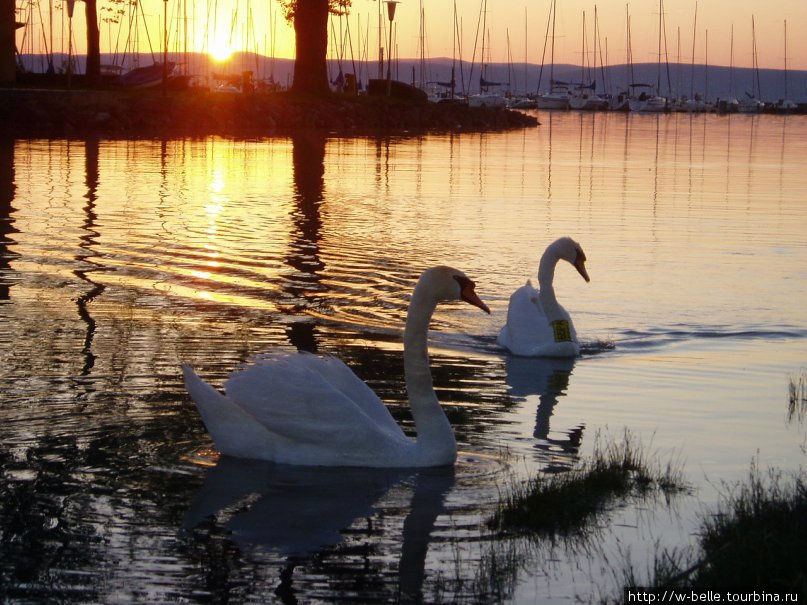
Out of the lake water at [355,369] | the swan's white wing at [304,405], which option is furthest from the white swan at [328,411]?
the lake water at [355,369]

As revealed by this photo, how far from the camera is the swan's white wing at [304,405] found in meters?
7.66

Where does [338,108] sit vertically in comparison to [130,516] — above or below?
above

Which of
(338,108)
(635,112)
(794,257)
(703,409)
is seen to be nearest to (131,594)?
(703,409)

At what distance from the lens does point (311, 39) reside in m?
56.3

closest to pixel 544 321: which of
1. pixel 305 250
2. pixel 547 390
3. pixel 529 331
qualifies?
pixel 529 331

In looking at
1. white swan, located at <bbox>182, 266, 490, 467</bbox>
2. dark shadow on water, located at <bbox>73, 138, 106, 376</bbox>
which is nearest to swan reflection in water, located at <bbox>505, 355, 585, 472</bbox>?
white swan, located at <bbox>182, 266, 490, 467</bbox>

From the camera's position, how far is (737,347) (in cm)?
1255

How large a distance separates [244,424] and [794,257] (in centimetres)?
1267

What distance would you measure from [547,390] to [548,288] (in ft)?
6.44

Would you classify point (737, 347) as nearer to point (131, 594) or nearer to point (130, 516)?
point (130, 516)

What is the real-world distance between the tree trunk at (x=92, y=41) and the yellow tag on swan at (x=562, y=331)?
143ft

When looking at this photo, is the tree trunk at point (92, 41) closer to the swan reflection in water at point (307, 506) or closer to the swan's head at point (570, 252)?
the swan's head at point (570, 252)

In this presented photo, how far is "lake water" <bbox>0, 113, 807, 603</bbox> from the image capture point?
631cm

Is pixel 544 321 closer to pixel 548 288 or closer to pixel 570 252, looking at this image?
pixel 548 288
